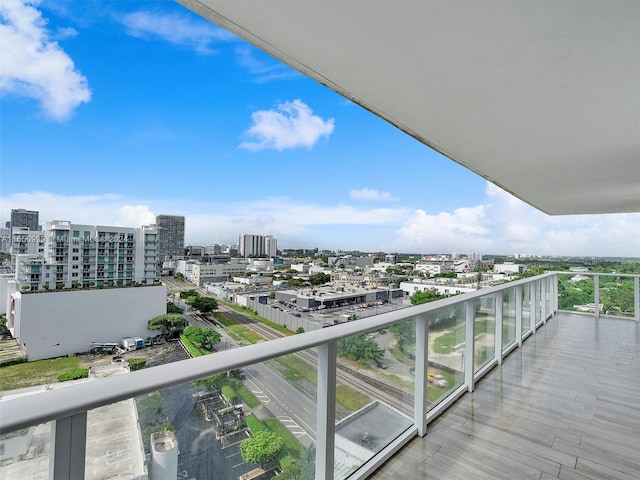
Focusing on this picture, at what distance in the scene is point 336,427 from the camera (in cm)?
186

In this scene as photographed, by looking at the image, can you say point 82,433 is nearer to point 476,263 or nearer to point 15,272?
point 15,272

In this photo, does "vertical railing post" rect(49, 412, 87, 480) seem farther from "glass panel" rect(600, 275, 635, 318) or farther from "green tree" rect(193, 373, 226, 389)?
"glass panel" rect(600, 275, 635, 318)

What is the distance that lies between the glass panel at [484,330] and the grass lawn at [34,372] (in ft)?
12.1

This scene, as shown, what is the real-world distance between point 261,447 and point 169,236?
383 cm

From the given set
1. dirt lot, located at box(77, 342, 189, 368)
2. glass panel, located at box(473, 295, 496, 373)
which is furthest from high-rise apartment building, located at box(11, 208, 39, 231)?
glass panel, located at box(473, 295, 496, 373)

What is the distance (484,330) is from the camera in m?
3.88

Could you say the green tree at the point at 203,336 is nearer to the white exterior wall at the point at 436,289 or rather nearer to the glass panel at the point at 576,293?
the white exterior wall at the point at 436,289

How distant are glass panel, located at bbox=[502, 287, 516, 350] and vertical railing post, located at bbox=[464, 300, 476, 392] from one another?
1.25m

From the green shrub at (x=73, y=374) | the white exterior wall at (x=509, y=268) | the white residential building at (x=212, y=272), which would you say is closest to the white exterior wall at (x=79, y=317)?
the white residential building at (x=212, y=272)

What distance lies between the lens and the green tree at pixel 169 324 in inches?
128

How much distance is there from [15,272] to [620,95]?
4964 millimetres

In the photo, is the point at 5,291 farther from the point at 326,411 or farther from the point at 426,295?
the point at 426,295

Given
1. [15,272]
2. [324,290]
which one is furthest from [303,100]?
[15,272]

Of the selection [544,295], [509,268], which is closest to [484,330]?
[509,268]
